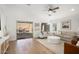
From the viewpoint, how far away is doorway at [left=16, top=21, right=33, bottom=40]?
2.03 m

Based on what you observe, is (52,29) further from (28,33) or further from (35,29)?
(28,33)

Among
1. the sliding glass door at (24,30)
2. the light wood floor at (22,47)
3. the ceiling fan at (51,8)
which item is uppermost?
the ceiling fan at (51,8)

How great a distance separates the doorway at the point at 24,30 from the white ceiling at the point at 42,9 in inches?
8.3

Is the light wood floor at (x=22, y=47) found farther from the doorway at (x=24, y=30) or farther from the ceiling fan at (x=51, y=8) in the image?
the ceiling fan at (x=51, y=8)

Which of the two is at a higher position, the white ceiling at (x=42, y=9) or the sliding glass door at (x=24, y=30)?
the white ceiling at (x=42, y=9)

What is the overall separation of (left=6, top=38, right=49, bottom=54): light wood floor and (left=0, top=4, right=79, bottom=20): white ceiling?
0.52 meters

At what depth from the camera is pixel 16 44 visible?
202cm

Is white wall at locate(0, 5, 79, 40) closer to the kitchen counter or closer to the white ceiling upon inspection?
the white ceiling

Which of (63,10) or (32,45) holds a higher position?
(63,10)

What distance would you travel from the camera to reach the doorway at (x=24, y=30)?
2031 millimetres

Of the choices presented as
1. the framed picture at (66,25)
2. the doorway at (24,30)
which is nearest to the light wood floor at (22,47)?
the doorway at (24,30)
